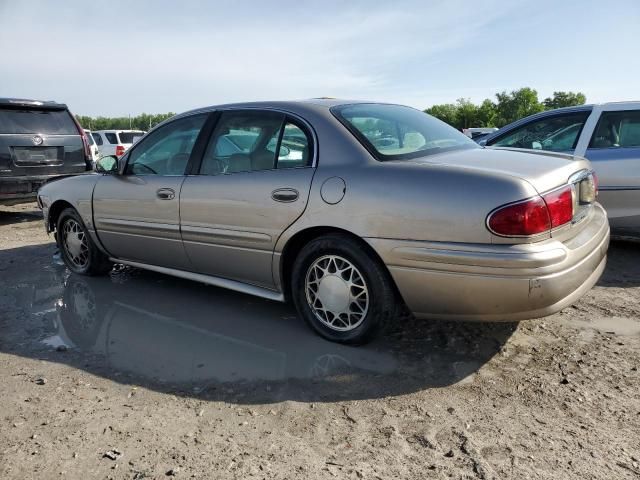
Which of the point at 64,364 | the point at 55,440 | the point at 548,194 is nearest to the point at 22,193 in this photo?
the point at 64,364

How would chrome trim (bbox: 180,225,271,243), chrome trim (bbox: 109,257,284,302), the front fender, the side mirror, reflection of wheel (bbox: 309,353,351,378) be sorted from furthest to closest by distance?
1. the front fender
2. the side mirror
3. chrome trim (bbox: 109,257,284,302)
4. chrome trim (bbox: 180,225,271,243)
5. reflection of wheel (bbox: 309,353,351,378)

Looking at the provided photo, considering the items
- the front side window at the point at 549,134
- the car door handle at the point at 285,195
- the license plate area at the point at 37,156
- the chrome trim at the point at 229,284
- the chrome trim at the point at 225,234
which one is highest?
the license plate area at the point at 37,156

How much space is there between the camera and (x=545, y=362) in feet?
10.2

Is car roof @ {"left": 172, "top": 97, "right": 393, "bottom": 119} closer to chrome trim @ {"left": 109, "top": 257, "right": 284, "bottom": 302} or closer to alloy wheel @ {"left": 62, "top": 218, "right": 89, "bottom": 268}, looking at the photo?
chrome trim @ {"left": 109, "top": 257, "right": 284, "bottom": 302}

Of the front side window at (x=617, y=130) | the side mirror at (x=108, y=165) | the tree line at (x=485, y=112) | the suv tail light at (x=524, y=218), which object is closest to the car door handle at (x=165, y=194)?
the side mirror at (x=108, y=165)

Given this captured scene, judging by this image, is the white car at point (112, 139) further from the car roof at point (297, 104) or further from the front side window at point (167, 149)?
the car roof at point (297, 104)

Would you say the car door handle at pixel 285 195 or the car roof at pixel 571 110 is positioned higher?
the car roof at pixel 571 110

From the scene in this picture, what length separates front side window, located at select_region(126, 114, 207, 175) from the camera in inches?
163

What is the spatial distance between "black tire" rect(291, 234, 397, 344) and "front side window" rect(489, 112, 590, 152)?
11.3ft

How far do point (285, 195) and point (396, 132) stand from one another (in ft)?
2.83

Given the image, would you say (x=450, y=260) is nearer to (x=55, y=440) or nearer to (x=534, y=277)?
(x=534, y=277)

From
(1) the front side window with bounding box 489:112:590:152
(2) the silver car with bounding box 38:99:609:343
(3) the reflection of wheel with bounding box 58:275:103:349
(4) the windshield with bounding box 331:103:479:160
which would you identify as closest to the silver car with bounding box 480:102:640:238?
(1) the front side window with bounding box 489:112:590:152

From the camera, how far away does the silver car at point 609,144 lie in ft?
17.0

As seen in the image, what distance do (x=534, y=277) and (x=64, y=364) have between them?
2.79 meters
